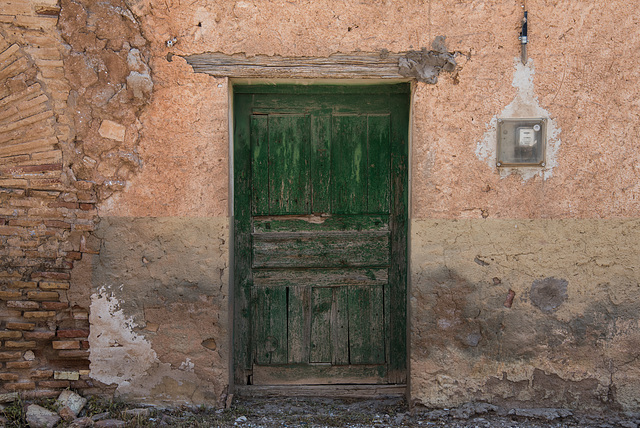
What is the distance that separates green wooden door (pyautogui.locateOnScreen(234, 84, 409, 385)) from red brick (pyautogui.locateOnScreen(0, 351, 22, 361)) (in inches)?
51.4

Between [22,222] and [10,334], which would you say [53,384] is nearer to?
[10,334]

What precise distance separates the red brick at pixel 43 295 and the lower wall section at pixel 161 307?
23 centimetres

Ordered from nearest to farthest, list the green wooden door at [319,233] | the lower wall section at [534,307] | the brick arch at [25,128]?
the brick arch at [25,128], the lower wall section at [534,307], the green wooden door at [319,233]

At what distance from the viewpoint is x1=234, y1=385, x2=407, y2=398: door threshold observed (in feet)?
11.0

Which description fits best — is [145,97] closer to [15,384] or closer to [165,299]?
[165,299]

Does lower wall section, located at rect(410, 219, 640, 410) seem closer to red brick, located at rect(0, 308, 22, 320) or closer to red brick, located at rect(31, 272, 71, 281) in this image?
red brick, located at rect(31, 272, 71, 281)

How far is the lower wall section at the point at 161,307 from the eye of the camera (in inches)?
120

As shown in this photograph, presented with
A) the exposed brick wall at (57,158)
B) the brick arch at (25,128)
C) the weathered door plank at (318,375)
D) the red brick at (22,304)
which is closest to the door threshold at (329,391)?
the weathered door plank at (318,375)

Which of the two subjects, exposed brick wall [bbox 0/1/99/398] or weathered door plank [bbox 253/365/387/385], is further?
weathered door plank [bbox 253/365/387/385]

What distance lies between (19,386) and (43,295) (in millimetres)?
565

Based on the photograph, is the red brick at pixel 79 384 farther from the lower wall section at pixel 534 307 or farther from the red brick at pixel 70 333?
the lower wall section at pixel 534 307

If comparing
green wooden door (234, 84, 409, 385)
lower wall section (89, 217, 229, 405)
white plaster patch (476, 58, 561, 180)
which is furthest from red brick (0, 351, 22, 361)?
white plaster patch (476, 58, 561, 180)

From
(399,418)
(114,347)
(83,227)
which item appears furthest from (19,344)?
(399,418)

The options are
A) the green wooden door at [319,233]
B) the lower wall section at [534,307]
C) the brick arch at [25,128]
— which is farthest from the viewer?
the green wooden door at [319,233]
